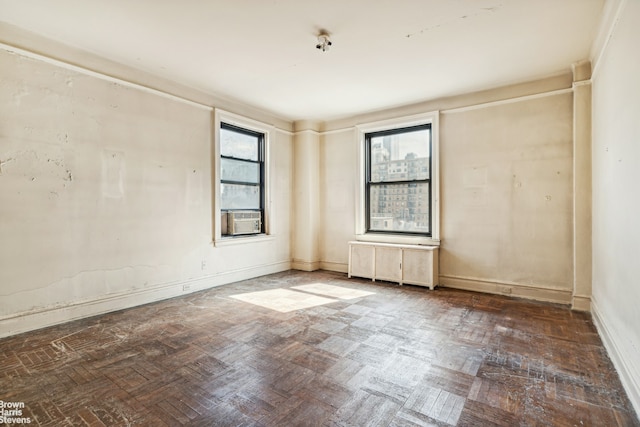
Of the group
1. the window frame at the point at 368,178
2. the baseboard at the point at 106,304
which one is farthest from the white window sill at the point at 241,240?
the window frame at the point at 368,178

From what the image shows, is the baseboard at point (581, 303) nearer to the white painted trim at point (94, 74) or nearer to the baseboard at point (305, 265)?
the baseboard at point (305, 265)

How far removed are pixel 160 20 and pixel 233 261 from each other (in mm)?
3329

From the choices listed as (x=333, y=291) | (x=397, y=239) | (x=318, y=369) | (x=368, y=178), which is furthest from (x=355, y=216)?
(x=318, y=369)

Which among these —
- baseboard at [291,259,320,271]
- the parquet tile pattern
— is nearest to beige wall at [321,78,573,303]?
the parquet tile pattern

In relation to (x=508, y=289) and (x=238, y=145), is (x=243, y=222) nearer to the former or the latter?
(x=238, y=145)

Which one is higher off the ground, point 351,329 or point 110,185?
point 110,185

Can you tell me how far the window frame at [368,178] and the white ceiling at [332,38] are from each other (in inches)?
26.0

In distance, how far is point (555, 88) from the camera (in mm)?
3959

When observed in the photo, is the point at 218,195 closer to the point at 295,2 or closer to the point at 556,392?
the point at 295,2

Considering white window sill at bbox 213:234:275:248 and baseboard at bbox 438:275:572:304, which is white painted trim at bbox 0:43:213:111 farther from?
baseboard at bbox 438:275:572:304

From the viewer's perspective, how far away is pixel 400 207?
5.35m

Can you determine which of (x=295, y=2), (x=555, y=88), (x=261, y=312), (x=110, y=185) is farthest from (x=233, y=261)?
(x=555, y=88)

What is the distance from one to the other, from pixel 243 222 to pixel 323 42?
3.06m

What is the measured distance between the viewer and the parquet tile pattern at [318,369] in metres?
1.82
